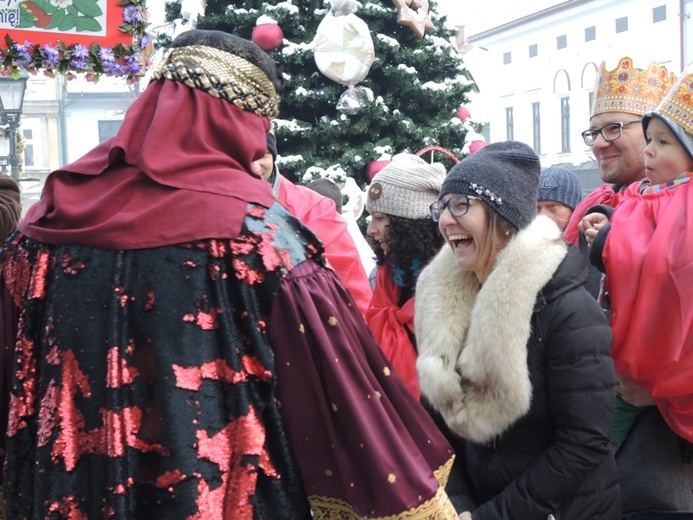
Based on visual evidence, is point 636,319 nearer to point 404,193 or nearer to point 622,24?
point 404,193

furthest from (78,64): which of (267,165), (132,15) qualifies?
(267,165)

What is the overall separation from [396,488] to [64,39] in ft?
11.6

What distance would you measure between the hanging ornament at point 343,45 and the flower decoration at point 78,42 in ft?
12.8

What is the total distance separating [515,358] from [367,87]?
734 centimetres

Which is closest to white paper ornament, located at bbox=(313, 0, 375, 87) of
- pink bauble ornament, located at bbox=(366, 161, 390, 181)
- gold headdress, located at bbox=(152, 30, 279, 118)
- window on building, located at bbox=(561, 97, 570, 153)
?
pink bauble ornament, located at bbox=(366, 161, 390, 181)

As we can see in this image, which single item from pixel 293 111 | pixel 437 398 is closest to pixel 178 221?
pixel 437 398

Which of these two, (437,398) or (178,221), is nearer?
(178,221)

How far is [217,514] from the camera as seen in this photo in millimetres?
1837

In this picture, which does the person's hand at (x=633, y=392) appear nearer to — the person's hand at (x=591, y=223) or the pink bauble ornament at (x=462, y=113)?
the person's hand at (x=591, y=223)

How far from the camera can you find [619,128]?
3.59m

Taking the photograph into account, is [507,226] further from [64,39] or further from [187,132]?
[64,39]

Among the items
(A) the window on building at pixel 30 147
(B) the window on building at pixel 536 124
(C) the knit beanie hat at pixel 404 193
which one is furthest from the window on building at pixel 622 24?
(C) the knit beanie hat at pixel 404 193

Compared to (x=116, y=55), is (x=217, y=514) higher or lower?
lower

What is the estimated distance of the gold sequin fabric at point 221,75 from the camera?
6.54 feet
